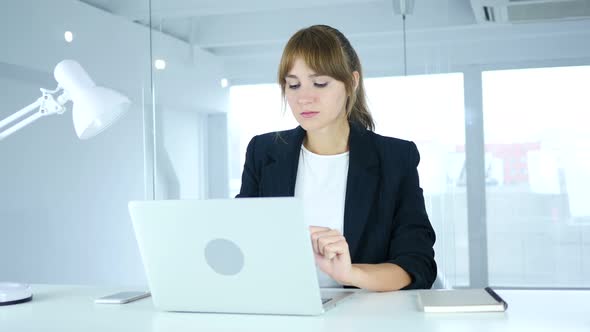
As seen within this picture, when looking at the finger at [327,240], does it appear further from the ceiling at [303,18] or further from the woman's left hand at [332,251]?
the ceiling at [303,18]

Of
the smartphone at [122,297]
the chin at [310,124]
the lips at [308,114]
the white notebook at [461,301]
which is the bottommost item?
the smartphone at [122,297]

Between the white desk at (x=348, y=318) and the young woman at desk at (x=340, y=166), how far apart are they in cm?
41

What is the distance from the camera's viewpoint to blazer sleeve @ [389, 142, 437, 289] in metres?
1.97

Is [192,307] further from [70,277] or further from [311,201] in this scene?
[70,277]

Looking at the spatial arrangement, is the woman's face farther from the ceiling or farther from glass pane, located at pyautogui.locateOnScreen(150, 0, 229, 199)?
glass pane, located at pyautogui.locateOnScreen(150, 0, 229, 199)

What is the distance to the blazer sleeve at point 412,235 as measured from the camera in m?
1.97

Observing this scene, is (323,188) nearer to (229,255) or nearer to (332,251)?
(332,251)

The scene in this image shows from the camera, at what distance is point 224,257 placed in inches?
58.0

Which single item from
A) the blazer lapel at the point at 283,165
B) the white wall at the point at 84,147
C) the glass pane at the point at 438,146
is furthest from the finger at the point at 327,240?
the white wall at the point at 84,147

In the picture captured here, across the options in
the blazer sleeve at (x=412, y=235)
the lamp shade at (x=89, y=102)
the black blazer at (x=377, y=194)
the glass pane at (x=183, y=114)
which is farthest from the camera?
the glass pane at (x=183, y=114)

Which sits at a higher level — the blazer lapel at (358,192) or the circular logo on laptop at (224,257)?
the blazer lapel at (358,192)

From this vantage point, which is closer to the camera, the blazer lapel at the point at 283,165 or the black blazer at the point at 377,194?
the black blazer at the point at 377,194

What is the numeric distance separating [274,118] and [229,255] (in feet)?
8.67

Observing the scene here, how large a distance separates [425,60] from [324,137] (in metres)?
1.73
